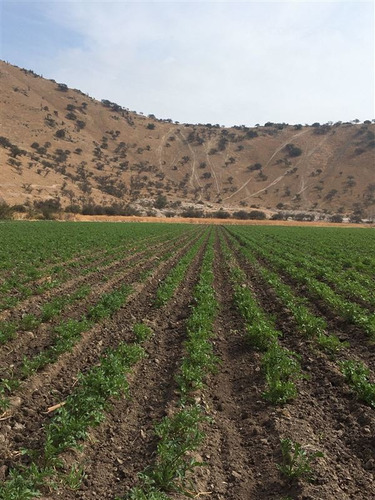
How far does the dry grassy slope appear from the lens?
9812cm

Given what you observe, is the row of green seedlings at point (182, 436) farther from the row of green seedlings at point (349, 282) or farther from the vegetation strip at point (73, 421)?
the row of green seedlings at point (349, 282)

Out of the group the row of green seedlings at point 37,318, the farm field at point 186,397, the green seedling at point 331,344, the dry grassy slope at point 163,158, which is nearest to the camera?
the farm field at point 186,397

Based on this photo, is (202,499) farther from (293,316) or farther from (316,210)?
(316,210)

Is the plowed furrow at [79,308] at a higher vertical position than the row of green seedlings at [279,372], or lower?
lower

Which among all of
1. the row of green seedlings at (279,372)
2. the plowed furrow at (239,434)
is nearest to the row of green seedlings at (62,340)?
the plowed furrow at (239,434)

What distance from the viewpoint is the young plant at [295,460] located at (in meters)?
4.52

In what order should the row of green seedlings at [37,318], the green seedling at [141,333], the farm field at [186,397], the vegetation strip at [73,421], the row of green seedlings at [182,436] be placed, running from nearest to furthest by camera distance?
the vegetation strip at [73,421]
the row of green seedlings at [182,436]
the farm field at [186,397]
the row of green seedlings at [37,318]
the green seedling at [141,333]

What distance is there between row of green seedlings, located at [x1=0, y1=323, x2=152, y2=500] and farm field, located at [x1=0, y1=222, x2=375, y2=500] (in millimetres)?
20

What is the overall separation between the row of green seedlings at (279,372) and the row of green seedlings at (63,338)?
158 inches

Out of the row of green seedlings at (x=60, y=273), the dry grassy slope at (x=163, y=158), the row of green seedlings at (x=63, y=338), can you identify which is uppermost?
the dry grassy slope at (x=163, y=158)

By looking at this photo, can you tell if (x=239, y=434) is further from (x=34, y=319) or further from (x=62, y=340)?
(x=34, y=319)

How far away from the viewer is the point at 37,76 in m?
148

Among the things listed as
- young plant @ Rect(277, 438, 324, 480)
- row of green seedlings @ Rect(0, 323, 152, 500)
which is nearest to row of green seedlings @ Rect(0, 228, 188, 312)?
row of green seedlings @ Rect(0, 323, 152, 500)

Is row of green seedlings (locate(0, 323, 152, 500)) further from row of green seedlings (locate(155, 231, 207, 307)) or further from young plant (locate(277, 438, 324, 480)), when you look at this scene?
row of green seedlings (locate(155, 231, 207, 307))
